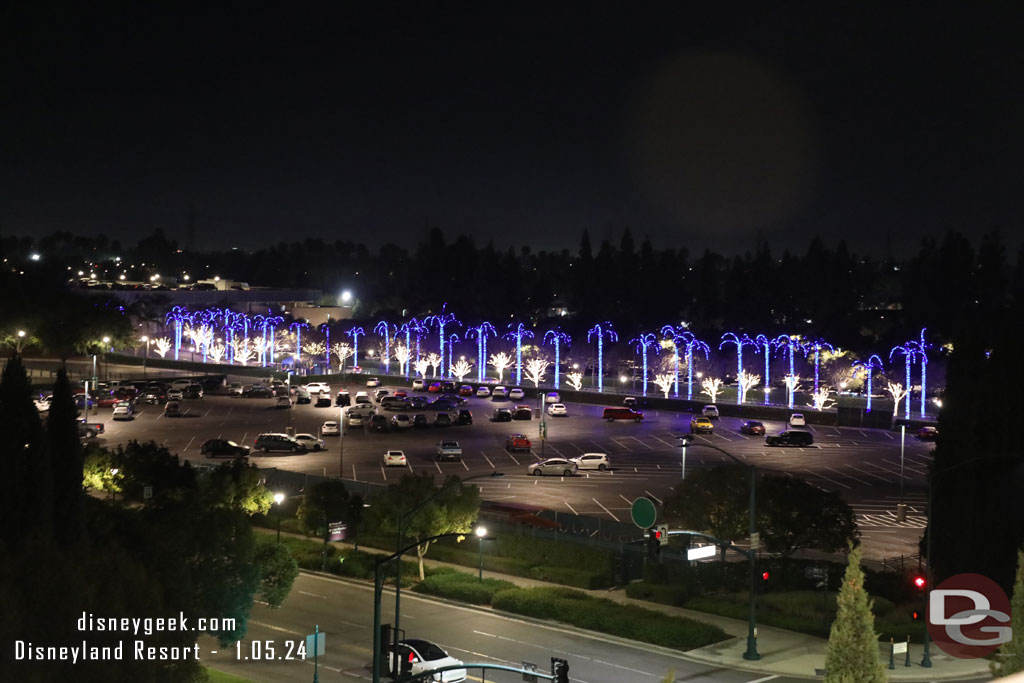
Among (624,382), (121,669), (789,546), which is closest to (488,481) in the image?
(789,546)

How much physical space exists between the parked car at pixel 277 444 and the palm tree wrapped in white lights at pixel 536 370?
3860 cm

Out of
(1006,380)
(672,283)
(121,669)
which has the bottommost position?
(121,669)

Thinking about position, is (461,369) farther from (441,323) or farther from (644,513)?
(644,513)

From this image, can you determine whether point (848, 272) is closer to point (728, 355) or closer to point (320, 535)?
point (728, 355)

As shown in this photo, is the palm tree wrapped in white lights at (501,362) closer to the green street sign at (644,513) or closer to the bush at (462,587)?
the bush at (462,587)

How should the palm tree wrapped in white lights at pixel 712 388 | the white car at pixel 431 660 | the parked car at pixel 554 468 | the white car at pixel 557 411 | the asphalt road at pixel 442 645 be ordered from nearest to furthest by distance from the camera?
the white car at pixel 431 660 → the asphalt road at pixel 442 645 → the parked car at pixel 554 468 → the white car at pixel 557 411 → the palm tree wrapped in white lights at pixel 712 388

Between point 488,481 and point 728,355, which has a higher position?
point 728,355

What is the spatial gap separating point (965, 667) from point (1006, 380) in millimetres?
10230

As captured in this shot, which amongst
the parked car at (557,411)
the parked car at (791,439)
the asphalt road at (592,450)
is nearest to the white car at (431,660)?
the asphalt road at (592,450)

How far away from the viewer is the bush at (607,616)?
29469 millimetres

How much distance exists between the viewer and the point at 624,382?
3821 inches

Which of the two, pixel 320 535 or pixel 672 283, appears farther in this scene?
pixel 672 283

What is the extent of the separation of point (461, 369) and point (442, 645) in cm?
7636

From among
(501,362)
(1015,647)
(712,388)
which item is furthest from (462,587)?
(501,362)
